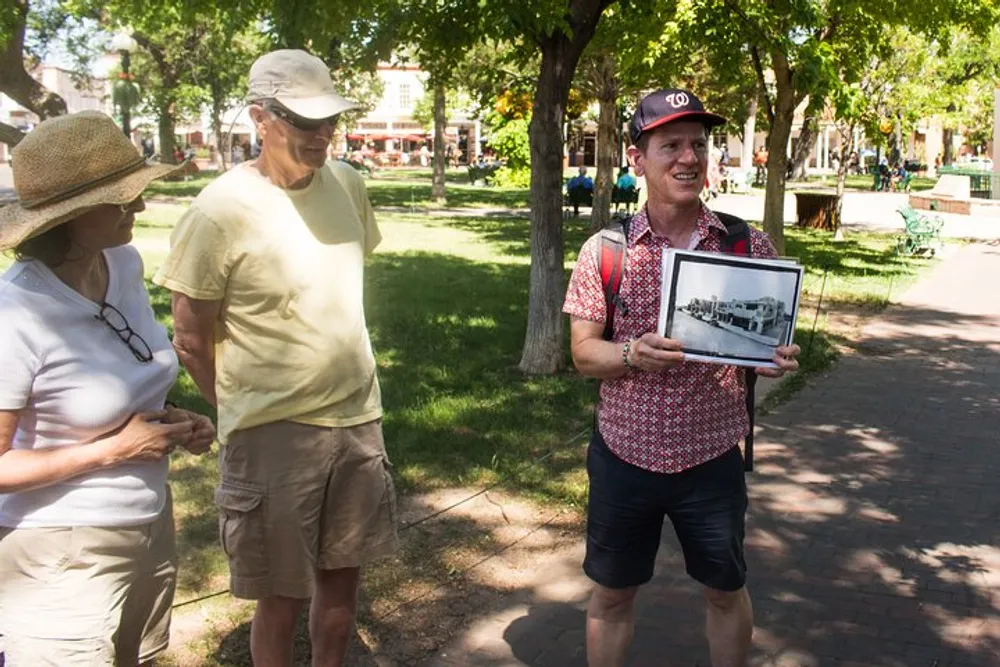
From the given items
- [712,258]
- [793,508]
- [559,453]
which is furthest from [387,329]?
[712,258]

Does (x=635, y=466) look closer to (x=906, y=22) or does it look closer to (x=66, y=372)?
(x=66, y=372)

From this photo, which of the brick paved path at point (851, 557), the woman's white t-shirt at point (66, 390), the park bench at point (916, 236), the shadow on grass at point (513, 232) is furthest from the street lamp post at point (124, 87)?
the woman's white t-shirt at point (66, 390)

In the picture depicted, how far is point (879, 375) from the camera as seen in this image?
370 inches

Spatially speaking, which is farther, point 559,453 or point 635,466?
point 559,453

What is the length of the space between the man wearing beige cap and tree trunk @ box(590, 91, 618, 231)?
53.5 feet

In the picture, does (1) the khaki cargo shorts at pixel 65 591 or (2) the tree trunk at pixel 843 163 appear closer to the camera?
(1) the khaki cargo shorts at pixel 65 591

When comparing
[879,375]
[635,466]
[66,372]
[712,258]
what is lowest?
[879,375]

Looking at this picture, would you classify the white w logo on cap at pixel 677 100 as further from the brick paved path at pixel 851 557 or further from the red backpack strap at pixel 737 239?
the brick paved path at pixel 851 557

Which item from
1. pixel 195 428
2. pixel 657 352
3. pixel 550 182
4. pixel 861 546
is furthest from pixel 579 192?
pixel 195 428

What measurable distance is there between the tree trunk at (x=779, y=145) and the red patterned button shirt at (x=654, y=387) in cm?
1003

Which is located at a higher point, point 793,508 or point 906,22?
point 906,22

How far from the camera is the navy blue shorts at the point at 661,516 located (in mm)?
3199

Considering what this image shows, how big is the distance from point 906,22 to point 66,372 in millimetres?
12891

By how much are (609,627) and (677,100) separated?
1.61 metres
